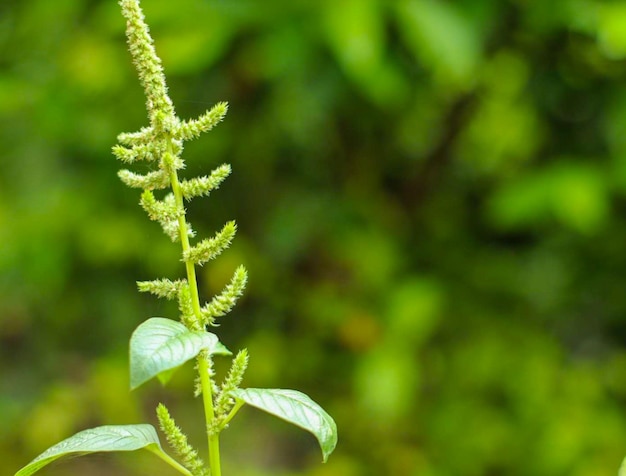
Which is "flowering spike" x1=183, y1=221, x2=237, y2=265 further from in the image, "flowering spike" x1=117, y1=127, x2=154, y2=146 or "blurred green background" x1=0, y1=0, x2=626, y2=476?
"blurred green background" x1=0, y1=0, x2=626, y2=476

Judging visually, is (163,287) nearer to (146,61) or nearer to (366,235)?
(146,61)

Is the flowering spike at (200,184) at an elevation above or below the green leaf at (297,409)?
above

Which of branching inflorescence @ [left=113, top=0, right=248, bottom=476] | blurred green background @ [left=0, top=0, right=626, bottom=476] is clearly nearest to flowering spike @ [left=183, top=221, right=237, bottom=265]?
branching inflorescence @ [left=113, top=0, right=248, bottom=476]

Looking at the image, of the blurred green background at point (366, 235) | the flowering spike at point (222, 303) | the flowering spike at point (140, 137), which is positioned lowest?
the flowering spike at point (222, 303)

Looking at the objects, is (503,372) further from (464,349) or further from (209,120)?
(209,120)

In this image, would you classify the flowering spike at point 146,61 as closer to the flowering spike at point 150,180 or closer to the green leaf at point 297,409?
the flowering spike at point 150,180

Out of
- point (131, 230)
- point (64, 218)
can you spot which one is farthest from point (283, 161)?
→ point (64, 218)

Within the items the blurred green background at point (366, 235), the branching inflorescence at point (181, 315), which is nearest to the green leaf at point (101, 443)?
the branching inflorescence at point (181, 315)
